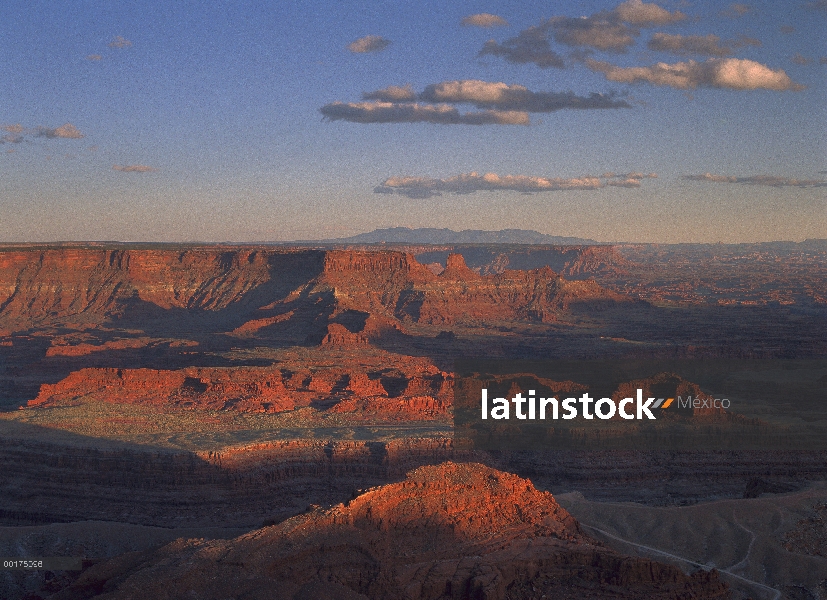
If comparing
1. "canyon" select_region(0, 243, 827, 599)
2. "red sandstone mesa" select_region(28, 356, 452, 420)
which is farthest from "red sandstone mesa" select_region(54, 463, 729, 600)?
"red sandstone mesa" select_region(28, 356, 452, 420)

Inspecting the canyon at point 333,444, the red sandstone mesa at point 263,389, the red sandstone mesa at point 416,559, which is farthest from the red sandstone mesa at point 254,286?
the red sandstone mesa at point 416,559

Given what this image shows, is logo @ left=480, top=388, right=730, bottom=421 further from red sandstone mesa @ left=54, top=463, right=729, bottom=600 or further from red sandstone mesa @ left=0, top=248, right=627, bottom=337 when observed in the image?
red sandstone mesa @ left=0, top=248, right=627, bottom=337

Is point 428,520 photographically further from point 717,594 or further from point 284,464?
point 284,464

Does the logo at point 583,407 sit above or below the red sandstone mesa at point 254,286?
below

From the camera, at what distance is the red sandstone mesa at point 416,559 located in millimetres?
23453

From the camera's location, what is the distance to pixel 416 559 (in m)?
26.5

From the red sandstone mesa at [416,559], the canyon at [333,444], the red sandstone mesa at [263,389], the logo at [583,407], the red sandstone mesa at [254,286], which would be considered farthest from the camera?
the red sandstone mesa at [254,286]

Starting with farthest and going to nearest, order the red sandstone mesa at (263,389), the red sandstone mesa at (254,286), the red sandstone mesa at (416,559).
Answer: the red sandstone mesa at (254,286)
the red sandstone mesa at (263,389)
the red sandstone mesa at (416,559)

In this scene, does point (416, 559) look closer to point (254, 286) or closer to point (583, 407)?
point (583, 407)

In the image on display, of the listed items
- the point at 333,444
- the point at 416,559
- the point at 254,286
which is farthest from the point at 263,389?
the point at 254,286

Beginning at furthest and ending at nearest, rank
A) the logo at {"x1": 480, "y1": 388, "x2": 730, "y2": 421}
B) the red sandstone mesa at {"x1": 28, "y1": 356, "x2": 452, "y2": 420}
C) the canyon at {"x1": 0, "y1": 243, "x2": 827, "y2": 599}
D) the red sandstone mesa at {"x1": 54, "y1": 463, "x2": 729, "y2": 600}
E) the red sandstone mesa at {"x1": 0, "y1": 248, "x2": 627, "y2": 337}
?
the red sandstone mesa at {"x1": 0, "y1": 248, "x2": 627, "y2": 337}
the red sandstone mesa at {"x1": 28, "y1": 356, "x2": 452, "y2": 420}
the logo at {"x1": 480, "y1": 388, "x2": 730, "y2": 421}
the canyon at {"x1": 0, "y1": 243, "x2": 827, "y2": 599}
the red sandstone mesa at {"x1": 54, "y1": 463, "x2": 729, "y2": 600}

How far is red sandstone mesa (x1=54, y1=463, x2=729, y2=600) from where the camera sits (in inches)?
923

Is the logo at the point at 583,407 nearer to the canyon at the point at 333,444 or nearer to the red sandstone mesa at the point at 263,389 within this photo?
the canyon at the point at 333,444

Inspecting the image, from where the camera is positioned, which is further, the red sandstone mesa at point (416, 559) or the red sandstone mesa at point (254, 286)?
the red sandstone mesa at point (254, 286)
